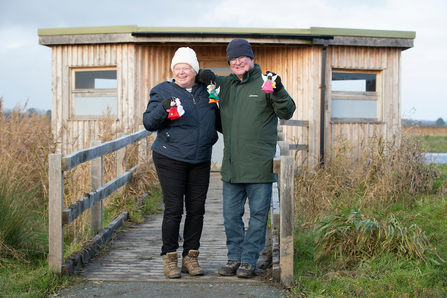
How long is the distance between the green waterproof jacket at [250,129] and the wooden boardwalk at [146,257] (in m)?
0.87

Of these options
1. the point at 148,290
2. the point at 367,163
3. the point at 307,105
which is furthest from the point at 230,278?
the point at 307,105

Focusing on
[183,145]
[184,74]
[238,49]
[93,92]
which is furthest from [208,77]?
[93,92]

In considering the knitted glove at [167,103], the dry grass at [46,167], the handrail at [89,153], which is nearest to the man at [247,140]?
the knitted glove at [167,103]

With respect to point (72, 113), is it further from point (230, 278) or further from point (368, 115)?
point (230, 278)

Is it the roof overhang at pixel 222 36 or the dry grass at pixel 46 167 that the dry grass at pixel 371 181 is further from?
the roof overhang at pixel 222 36

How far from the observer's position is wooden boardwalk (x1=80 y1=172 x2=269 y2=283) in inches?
137

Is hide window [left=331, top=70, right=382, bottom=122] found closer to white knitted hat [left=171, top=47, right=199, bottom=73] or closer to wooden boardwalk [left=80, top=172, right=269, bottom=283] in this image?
wooden boardwalk [left=80, top=172, right=269, bottom=283]

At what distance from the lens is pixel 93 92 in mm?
9805

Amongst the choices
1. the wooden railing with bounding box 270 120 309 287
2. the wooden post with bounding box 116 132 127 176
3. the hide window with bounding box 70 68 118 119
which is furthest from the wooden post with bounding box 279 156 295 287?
the hide window with bounding box 70 68 118 119

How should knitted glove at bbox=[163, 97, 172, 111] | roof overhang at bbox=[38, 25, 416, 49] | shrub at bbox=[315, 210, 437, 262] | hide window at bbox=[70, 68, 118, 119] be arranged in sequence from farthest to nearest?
hide window at bbox=[70, 68, 118, 119] → roof overhang at bbox=[38, 25, 416, 49] → shrub at bbox=[315, 210, 437, 262] → knitted glove at bbox=[163, 97, 172, 111]

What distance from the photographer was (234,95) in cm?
336

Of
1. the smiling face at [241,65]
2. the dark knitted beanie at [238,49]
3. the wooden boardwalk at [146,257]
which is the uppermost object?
the dark knitted beanie at [238,49]

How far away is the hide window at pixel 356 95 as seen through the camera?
32.5ft

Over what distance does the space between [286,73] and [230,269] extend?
23.2 feet
